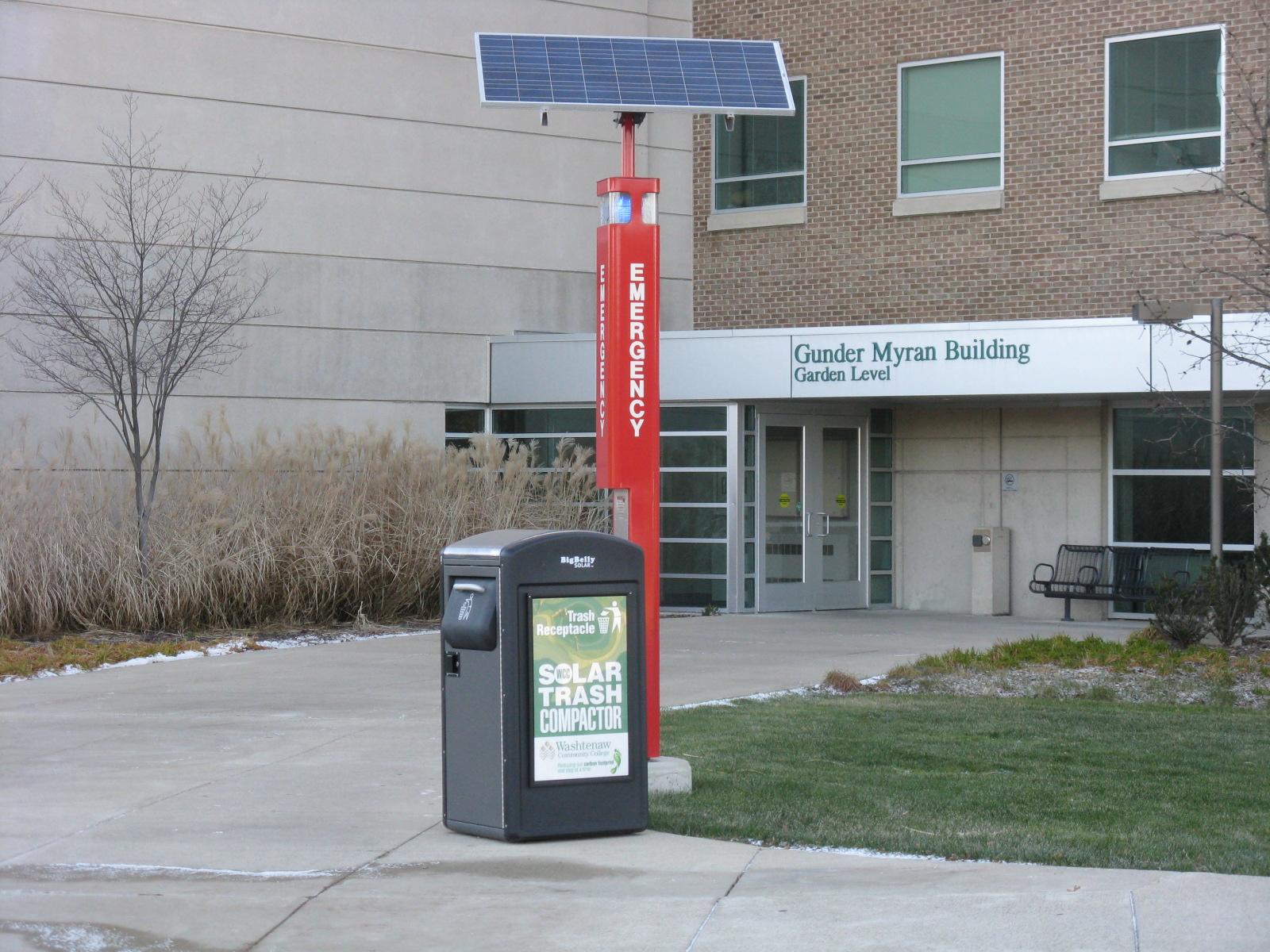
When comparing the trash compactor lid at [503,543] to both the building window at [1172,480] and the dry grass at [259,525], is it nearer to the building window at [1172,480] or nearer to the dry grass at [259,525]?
the dry grass at [259,525]

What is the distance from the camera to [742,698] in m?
12.1

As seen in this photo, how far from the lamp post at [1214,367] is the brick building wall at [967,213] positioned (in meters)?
2.49

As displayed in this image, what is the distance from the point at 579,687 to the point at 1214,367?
9.88 m

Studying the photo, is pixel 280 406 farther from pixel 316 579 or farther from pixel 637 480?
pixel 637 480

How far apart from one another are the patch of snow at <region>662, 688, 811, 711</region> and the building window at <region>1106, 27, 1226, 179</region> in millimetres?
9741

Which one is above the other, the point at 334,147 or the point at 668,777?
the point at 334,147

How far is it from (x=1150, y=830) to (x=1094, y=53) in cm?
1462

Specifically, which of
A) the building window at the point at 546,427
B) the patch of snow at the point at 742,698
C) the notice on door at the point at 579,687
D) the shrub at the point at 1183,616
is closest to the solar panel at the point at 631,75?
the notice on door at the point at 579,687

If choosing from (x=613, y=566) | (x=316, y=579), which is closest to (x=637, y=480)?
(x=613, y=566)

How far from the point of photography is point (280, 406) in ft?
67.4

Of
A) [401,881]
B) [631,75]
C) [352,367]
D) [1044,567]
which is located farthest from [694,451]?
[401,881]

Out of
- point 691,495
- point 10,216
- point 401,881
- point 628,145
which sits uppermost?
point 10,216

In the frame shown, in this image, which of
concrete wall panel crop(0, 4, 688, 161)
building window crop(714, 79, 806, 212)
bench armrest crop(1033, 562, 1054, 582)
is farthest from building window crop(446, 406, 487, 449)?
bench armrest crop(1033, 562, 1054, 582)

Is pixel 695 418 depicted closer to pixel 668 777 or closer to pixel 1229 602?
pixel 1229 602
